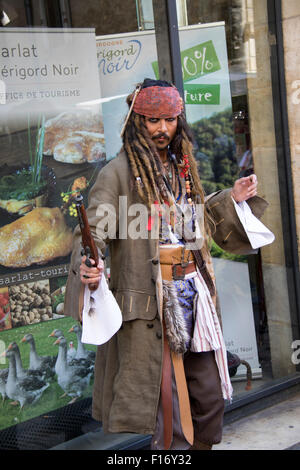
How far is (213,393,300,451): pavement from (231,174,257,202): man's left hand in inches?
64.8

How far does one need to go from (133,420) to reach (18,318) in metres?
1.06

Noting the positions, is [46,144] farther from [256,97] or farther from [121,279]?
[256,97]

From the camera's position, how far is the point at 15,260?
3355 mm

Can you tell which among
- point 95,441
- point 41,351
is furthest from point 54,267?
point 95,441

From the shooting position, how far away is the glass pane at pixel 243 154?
4.23 metres

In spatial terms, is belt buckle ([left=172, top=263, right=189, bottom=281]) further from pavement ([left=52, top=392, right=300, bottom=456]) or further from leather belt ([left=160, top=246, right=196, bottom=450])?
pavement ([left=52, top=392, right=300, bottom=456])

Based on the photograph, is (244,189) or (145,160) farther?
(244,189)

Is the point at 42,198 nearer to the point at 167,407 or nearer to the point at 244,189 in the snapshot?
the point at 244,189

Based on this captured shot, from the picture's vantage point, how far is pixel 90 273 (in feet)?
7.57

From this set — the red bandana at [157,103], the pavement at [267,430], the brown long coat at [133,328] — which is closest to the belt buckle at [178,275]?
the brown long coat at [133,328]

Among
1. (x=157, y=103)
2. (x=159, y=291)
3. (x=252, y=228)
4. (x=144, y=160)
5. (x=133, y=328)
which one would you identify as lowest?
(x=133, y=328)

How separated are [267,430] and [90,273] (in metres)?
2.16
